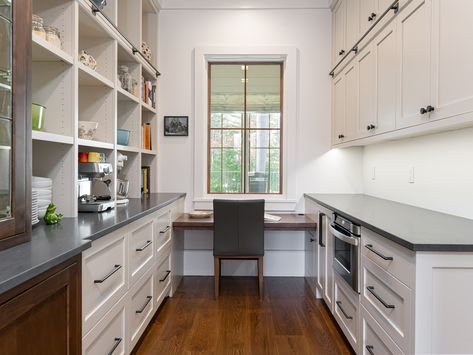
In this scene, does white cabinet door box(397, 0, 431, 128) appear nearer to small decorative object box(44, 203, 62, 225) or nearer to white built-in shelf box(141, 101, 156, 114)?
small decorative object box(44, 203, 62, 225)

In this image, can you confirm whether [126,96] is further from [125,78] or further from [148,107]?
[148,107]

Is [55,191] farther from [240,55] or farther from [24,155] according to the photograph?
[240,55]

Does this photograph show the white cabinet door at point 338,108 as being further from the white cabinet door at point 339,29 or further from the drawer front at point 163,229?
A: the drawer front at point 163,229

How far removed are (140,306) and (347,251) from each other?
137 cm

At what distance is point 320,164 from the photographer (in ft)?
10.8

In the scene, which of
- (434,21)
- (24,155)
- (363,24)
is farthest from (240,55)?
(24,155)

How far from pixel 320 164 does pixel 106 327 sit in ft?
8.41

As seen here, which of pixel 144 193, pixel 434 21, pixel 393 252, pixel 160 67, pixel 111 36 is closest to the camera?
pixel 393 252

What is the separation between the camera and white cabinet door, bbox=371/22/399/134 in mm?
1924

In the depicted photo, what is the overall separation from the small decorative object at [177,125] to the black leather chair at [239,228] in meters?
1.07

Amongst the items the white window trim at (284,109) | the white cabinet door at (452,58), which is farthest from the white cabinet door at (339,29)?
the white cabinet door at (452,58)

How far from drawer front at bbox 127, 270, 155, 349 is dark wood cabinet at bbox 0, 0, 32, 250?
0.84 metres

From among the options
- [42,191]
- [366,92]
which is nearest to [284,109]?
[366,92]

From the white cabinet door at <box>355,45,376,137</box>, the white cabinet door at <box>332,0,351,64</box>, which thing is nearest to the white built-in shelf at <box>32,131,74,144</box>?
the white cabinet door at <box>355,45,376,137</box>
